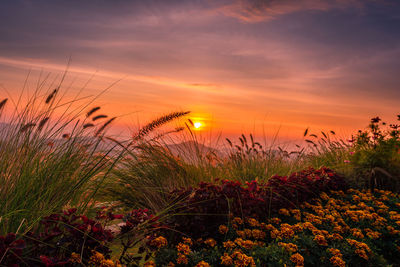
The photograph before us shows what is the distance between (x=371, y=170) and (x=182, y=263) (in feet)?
19.0

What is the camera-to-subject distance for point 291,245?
317cm

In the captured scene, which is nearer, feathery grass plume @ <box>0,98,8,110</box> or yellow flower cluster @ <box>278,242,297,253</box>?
yellow flower cluster @ <box>278,242,297,253</box>

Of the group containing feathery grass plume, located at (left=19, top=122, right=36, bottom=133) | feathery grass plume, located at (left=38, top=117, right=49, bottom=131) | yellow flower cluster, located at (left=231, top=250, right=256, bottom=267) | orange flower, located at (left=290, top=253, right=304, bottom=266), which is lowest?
yellow flower cluster, located at (left=231, top=250, right=256, bottom=267)

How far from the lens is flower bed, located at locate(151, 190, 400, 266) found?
3.04 meters

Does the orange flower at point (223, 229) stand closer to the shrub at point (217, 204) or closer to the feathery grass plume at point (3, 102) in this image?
the shrub at point (217, 204)

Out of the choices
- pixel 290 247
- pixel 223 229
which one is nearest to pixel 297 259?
pixel 290 247

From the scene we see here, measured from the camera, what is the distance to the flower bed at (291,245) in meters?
3.04

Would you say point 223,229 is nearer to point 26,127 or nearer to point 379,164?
point 26,127

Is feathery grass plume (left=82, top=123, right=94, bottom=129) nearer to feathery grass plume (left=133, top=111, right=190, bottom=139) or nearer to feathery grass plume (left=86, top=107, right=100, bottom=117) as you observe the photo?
feathery grass plume (left=86, top=107, right=100, bottom=117)

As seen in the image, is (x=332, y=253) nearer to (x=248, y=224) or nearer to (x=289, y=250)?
(x=289, y=250)

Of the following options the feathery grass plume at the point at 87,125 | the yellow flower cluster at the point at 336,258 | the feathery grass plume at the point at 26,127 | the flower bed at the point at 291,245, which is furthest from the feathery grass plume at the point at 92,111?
the yellow flower cluster at the point at 336,258

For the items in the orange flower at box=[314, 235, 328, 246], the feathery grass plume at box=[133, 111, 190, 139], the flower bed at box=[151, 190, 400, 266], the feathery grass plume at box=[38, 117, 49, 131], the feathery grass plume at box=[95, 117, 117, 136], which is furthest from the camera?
the feathery grass plume at box=[133, 111, 190, 139]

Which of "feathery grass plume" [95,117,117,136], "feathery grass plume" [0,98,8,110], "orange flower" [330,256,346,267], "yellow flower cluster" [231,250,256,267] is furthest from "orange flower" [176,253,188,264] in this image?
"feathery grass plume" [0,98,8,110]

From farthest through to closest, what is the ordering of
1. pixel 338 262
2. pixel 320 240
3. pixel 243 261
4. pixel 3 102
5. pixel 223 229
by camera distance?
pixel 3 102, pixel 223 229, pixel 320 240, pixel 338 262, pixel 243 261
